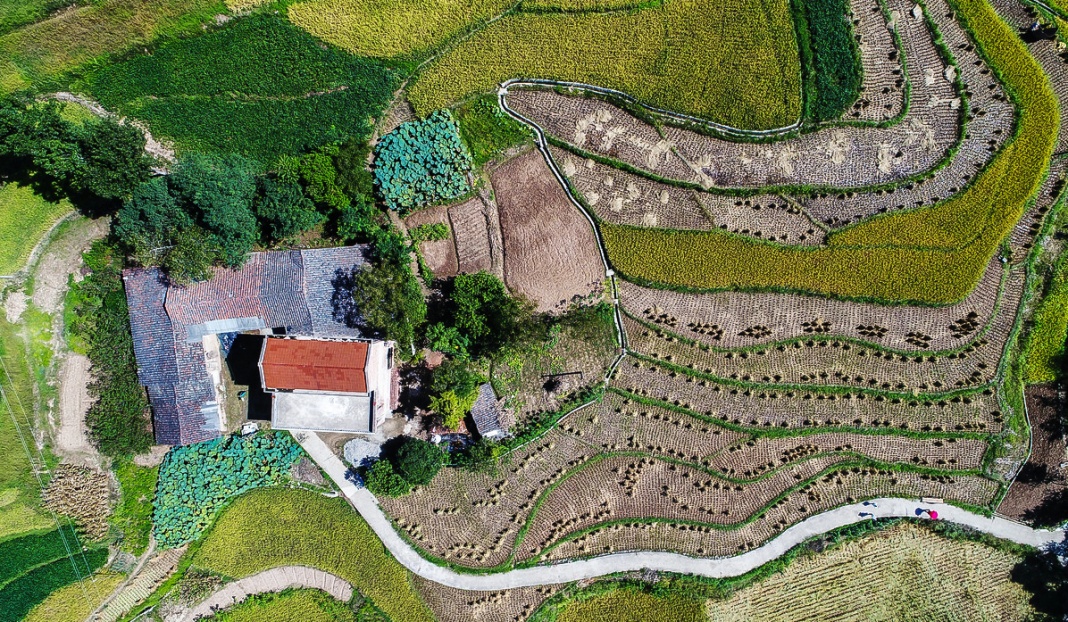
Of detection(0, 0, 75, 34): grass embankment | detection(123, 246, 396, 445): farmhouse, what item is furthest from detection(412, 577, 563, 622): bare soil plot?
detection(0, 0, 75, 34): grass embankment

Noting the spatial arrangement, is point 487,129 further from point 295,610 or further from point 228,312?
point 295,610

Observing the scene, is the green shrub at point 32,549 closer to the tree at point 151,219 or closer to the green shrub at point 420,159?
the tree at point 151,219

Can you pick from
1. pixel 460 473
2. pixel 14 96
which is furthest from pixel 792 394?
pixel 14 96

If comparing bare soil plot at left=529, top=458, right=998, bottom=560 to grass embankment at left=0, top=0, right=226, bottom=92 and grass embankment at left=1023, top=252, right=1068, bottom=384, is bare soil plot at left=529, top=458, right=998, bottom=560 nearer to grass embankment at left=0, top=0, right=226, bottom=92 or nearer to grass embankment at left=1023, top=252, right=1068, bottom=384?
grass embankment at left=1023, top=252, right=1068, bottom=384

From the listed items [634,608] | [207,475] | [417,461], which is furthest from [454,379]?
[634,608]

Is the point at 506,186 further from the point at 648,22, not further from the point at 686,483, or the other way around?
the point at 686,483

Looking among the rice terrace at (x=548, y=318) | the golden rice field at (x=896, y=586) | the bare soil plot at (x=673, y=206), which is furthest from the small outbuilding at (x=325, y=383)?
the golden rice field at (x=896, y=586)
